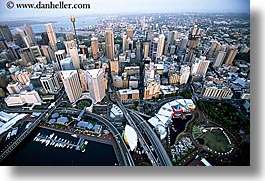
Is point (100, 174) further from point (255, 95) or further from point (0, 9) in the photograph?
point (0, 9)

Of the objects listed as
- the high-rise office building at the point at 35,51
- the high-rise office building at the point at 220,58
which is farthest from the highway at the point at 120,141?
the high-rise office building at the point at 220,58

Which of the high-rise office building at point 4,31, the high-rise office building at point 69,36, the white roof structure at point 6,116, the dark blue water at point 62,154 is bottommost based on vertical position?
the dark blue water at point 62,154

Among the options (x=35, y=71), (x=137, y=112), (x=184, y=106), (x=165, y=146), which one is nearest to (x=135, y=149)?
(x=165, y=146)

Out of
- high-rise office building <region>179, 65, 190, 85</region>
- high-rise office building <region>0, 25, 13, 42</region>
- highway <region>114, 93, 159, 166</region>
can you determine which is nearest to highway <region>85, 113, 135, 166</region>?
highway <region>114, 93, 159, 166</region>

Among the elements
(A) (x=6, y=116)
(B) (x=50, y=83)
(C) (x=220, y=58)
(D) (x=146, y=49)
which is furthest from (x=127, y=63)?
(A) (x=6, y=116)

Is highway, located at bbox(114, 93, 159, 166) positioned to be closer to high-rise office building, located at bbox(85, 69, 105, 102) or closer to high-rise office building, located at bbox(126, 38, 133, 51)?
high-rise office building, located at bbox(85, 69, 105, 102)

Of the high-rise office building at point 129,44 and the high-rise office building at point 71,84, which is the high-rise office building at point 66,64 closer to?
the high-rise office building at point 71,84

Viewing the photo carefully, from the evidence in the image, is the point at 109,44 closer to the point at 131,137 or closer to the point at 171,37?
the point at 171,37
